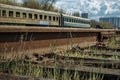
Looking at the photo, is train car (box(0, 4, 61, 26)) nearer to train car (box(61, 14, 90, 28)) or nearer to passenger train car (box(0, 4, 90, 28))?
passenger train car (box(0, 4, 90, 28))

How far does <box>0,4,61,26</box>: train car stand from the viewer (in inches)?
712

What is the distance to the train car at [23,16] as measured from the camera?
1808 centimetres

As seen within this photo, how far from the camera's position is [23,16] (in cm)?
2033

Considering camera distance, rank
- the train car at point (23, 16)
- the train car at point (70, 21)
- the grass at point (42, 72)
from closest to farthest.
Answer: the grass at point (42, 72), the train car at point (23, 16), the train car at point (70, 21)

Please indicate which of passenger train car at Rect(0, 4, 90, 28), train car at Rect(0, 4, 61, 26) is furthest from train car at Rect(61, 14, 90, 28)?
train car at Rect(0, 4, 61, 26)

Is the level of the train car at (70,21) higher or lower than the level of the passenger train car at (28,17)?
lower

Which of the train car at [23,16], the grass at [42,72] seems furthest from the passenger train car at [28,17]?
the grass at [42,72]

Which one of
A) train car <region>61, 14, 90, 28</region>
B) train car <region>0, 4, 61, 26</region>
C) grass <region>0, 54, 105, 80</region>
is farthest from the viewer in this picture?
train car <region>61, 14, 90, 28</region>

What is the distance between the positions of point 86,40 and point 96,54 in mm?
3725

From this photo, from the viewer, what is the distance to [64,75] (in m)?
3.95

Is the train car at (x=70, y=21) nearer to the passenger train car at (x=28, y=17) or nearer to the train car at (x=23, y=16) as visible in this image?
the passenger train car at (x=28, y=17)

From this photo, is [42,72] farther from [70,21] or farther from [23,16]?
[70,21]

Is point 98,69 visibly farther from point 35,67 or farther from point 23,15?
point 23,15

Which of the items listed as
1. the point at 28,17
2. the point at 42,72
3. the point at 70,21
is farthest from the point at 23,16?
the point at 42,72
